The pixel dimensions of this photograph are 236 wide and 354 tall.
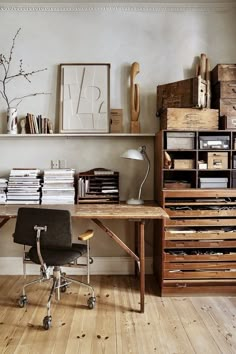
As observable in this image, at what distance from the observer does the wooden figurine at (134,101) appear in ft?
10.4

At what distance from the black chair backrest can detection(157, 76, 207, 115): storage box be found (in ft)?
4.83

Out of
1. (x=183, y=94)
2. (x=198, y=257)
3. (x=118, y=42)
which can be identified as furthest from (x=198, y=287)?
(x=118, y=42)

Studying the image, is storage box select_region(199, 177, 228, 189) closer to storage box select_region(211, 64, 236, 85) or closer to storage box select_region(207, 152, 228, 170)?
storage box select_region(207, 152, 228, 170)

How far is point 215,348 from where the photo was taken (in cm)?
206

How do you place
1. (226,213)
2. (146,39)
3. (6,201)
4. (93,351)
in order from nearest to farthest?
(93,351) → (226,213) → (6,201) → (146,39)

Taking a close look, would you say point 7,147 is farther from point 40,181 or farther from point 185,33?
point 185,33

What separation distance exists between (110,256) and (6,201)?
119 centimetres

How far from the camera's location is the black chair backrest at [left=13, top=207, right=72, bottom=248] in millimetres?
2314

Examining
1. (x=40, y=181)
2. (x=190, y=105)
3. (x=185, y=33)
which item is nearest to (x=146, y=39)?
(x=185, y=33)

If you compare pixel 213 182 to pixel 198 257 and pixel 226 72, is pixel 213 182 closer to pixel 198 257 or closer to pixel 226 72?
pixel 198 257

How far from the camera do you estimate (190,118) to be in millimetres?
2801

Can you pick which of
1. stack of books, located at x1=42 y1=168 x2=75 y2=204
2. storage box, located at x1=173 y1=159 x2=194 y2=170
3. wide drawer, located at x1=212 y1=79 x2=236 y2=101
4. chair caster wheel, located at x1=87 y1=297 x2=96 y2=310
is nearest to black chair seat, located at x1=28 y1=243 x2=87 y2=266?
chair caster wheel, located at x1=87 y1=297 x2=96 y2=310

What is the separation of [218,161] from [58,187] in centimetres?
149

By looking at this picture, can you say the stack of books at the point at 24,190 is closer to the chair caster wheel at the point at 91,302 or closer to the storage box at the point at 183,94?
the chair caster wheel at the point at 91,302
